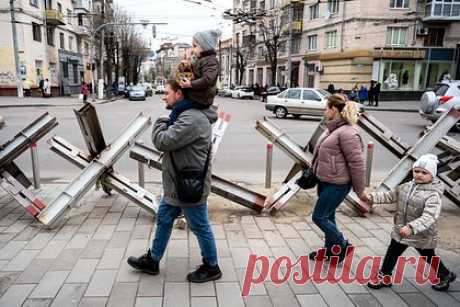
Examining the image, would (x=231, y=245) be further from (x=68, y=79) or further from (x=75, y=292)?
(x=68, y=79)

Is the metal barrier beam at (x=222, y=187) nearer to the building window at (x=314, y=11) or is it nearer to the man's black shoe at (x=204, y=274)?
the man's black shoe at (x=204, y=274)

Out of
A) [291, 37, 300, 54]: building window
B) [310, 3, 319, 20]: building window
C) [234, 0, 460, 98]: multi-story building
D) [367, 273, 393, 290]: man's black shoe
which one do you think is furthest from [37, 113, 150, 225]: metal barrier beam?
[291, 37, 300, 54]: building window

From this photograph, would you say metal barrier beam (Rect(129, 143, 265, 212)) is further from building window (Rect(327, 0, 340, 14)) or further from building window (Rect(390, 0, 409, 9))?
building window (Rect(327, 0, 340, 14))

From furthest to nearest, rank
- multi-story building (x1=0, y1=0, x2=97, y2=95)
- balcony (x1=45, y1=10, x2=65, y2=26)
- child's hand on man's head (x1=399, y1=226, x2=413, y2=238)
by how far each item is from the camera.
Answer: balcony (x1=45, y1=10, x2=65, y2=26)
multi-story building (x1=0, y1=0, x2=97, y2=95)
child's hand on man's head (x1=399, y1=226, x2=413, y2=238)

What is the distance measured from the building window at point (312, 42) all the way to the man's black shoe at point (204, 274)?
35752mm

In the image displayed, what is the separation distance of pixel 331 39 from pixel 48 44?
84.3 feet

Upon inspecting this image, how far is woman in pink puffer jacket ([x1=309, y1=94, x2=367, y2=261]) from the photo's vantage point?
10.7ft

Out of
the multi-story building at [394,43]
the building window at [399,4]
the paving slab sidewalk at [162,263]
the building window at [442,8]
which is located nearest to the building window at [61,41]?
the multi-story building at [394,43]

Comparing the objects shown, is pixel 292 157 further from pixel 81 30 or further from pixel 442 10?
pixel 81 30

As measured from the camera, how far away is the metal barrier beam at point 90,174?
14.0 feet

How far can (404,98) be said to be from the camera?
31359 millimetres

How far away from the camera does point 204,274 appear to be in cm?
331

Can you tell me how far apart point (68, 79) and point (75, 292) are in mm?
39740

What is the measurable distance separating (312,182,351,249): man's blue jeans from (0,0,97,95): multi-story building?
101 ft
